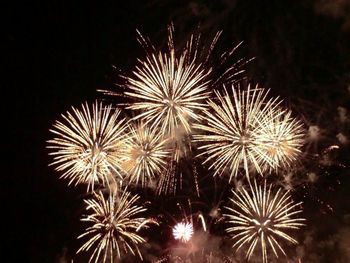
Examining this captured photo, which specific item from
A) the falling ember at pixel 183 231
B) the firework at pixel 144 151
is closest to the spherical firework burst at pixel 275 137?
the firework at pixel 144 151

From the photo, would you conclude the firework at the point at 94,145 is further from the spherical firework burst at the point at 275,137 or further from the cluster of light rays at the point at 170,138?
the spherical firework burst at the point at 275,137

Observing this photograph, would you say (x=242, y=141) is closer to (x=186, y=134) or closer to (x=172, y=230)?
(x=186, y=134)

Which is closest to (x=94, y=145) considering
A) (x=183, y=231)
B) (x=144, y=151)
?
(x=144, y=151)

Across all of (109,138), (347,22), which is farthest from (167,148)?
(347,22)

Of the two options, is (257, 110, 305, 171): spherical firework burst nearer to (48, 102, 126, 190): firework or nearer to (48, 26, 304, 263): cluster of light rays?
(48, 26, 304, 263): cluster of light rays

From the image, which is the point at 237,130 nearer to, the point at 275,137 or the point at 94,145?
the point at 275,137
